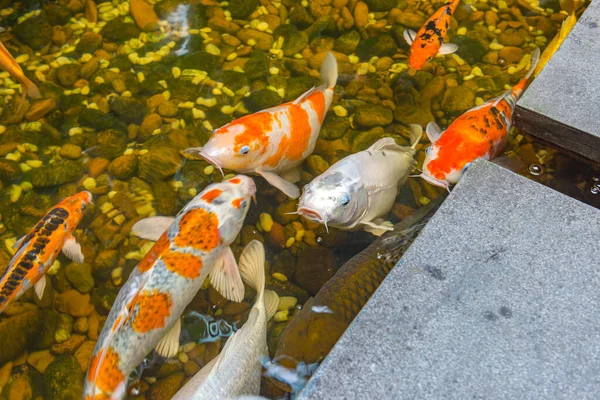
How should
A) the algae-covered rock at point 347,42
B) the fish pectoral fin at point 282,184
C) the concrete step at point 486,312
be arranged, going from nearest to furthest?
the concrete step at point 486,312 < the fish pectoral fin at point 282,184 < the algae-covered rock at point 347,42

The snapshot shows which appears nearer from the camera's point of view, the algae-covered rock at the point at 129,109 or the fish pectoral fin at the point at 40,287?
the fish pectoral fin at the point at 40,287

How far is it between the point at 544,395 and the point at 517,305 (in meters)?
0.38

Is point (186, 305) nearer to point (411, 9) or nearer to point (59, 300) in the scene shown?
point (59, 300)

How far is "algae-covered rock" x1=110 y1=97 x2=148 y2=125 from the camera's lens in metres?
4.04

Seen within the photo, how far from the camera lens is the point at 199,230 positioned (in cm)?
312

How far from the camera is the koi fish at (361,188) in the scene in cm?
300

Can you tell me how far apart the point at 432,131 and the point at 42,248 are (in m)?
2.68

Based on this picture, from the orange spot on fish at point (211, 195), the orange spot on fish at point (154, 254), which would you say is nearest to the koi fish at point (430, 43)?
the orange spot on fish at point (211, 195)

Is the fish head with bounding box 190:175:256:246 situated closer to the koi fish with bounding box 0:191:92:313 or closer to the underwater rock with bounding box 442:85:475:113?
the koi fish with bounding box 0:191:92:313

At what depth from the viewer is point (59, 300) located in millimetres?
3277

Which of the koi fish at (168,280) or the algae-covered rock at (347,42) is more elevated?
the algae-covered rock at (347,42)

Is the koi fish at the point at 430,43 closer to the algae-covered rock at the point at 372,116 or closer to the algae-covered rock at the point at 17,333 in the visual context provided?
the algae-covered rock at the point at 372,116

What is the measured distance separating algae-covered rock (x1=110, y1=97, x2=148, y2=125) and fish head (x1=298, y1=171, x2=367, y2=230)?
1.72 metres

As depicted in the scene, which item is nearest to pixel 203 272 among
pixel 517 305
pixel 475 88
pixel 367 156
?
pixel 367 156
